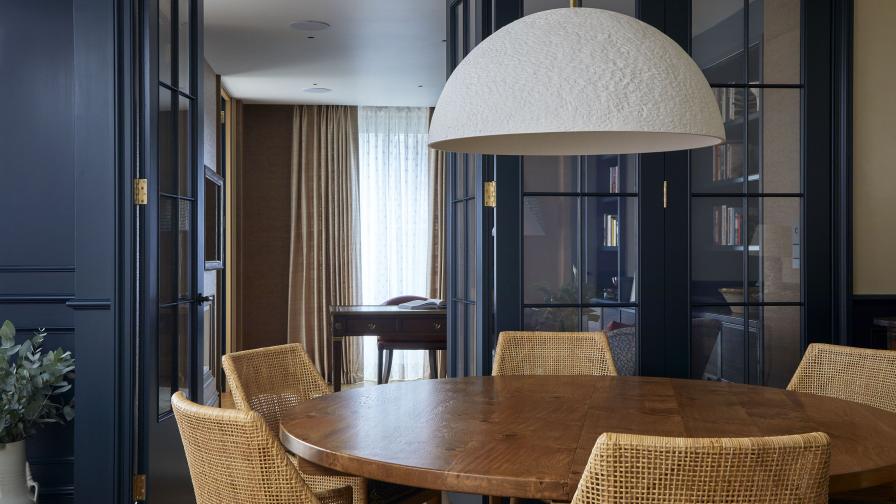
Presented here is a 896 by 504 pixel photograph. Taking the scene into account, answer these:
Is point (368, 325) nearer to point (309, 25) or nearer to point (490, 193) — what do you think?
point (309, 25)

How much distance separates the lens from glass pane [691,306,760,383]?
357 cm

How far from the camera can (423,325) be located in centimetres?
614

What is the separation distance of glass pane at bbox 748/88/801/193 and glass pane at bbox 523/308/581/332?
35.8 inches

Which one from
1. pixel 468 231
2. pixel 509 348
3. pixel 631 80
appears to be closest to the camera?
pixel 631 80

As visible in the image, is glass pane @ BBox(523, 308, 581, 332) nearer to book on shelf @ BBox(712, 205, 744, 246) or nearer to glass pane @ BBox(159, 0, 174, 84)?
book on shelf @ BBox(712, 205, 744, 246)

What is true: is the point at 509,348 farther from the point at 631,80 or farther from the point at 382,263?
the point at 382,263

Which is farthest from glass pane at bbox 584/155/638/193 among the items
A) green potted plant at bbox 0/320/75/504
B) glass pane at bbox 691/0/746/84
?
green potted plant at bbox 0/320/75/504

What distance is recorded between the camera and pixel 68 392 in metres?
3.61

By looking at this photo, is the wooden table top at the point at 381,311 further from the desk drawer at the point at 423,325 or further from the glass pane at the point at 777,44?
the glass pane at the point at 777,44

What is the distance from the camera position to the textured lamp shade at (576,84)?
5.46 ft

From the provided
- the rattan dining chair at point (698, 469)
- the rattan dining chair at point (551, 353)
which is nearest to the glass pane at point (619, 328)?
the rattan dining chair at point (551, 353)

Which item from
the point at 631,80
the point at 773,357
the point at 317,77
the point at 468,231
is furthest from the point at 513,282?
the point at 317,77

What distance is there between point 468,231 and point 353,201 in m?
5.05

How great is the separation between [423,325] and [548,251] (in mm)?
2752
